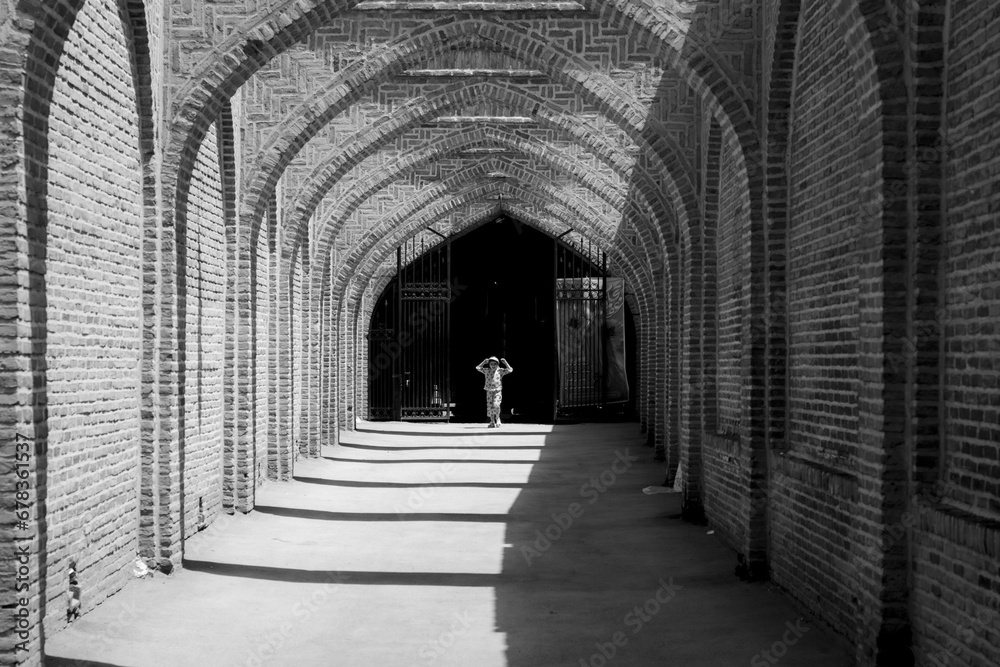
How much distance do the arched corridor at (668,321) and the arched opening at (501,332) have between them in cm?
1000

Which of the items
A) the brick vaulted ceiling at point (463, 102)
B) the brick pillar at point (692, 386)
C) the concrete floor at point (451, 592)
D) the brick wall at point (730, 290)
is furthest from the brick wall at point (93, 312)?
the brick pillar at point (692, 386)

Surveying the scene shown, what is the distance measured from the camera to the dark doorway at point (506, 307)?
96.2 ft

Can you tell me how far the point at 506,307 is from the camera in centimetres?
2959

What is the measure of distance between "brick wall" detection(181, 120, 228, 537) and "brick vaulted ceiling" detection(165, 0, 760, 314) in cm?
84

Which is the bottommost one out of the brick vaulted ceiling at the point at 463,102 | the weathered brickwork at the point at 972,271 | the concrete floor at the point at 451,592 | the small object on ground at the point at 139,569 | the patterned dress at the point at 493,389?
the concrete floor at the point at 451,592

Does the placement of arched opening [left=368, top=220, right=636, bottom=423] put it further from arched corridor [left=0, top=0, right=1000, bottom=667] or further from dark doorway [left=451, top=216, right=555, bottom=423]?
arched corridor [left=0, top=0, right=1000, bottom=667]

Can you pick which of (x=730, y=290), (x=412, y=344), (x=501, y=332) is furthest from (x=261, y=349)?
(x=501, y=332)

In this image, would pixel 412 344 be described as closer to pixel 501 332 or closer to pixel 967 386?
pixel 501 332

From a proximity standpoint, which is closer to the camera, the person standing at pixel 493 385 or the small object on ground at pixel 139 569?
the small object on ground at pixel 139 569

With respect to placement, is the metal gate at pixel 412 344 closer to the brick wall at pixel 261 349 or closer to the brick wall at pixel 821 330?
the brick wall at pixel 261 349

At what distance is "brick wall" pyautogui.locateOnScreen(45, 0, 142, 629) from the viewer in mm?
6758

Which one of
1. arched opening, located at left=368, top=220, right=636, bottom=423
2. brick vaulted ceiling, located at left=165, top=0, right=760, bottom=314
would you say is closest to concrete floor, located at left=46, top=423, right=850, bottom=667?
brick vaulted ceiling, located at left=165, top=0, right=760, bottom=314

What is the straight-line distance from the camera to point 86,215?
7266mm

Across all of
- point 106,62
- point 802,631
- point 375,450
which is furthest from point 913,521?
point 375,450
